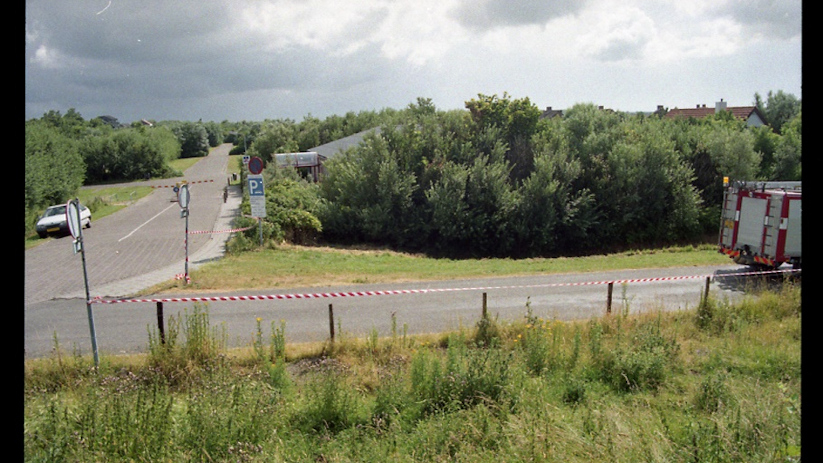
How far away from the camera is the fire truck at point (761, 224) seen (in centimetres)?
1466

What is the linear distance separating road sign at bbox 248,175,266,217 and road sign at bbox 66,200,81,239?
12196 mm

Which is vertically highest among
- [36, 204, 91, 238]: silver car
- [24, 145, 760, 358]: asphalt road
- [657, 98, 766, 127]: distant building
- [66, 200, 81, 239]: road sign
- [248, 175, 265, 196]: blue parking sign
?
[657, 98, 766, 127]: distant building

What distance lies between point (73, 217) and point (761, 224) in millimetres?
17663

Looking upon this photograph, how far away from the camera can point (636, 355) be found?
24.6 feet

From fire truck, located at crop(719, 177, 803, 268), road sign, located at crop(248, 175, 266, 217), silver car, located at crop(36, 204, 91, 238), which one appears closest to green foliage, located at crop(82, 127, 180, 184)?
silver car, located at crop(36, 204, 91, 238)

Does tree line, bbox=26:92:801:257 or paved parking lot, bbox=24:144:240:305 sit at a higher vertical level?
→ tree line, bbox=26:92:801:257

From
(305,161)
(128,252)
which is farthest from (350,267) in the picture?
(305,161)

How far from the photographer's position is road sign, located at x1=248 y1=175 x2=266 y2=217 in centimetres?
2019

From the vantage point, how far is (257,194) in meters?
20.3

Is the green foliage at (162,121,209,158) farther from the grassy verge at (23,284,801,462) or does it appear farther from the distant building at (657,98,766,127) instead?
the grassy verge at (23,284,801,462)

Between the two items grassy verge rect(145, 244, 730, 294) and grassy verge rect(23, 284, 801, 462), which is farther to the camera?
grassy verge rect(145, 244, 730, 294)

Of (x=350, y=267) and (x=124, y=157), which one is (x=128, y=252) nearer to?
(x=350, y=267)

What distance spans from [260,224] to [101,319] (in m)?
9.75
